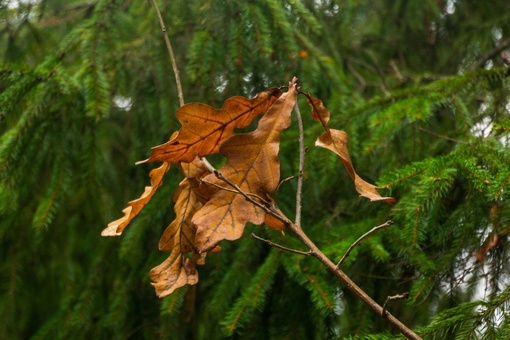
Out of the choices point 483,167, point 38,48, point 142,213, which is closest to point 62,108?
point 142,213

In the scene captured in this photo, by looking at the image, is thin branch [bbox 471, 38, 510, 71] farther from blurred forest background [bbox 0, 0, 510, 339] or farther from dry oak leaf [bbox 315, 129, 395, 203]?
dry oak leaf [bbox 315, 129, 395, 203]

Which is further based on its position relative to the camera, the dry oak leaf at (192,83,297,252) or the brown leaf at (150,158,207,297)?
the brown leaf at (150,158,207,297)

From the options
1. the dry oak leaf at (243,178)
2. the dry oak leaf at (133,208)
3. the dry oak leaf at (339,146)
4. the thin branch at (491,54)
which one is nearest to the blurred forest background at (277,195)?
the thin branch at (491,54)

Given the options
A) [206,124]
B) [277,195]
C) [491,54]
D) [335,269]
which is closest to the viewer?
[335,269]

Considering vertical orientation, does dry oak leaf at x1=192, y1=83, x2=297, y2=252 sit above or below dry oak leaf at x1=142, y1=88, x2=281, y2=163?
below

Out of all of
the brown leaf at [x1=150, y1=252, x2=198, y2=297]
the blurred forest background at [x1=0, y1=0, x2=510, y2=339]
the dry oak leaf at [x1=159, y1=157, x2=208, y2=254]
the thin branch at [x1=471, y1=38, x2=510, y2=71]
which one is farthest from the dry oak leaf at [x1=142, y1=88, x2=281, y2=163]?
the thin branch at [x1=471, y1=38, x2=510, y2=71]

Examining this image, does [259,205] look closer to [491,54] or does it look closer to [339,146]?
[339,146]

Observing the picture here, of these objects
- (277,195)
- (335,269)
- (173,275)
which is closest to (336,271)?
(335,269)
